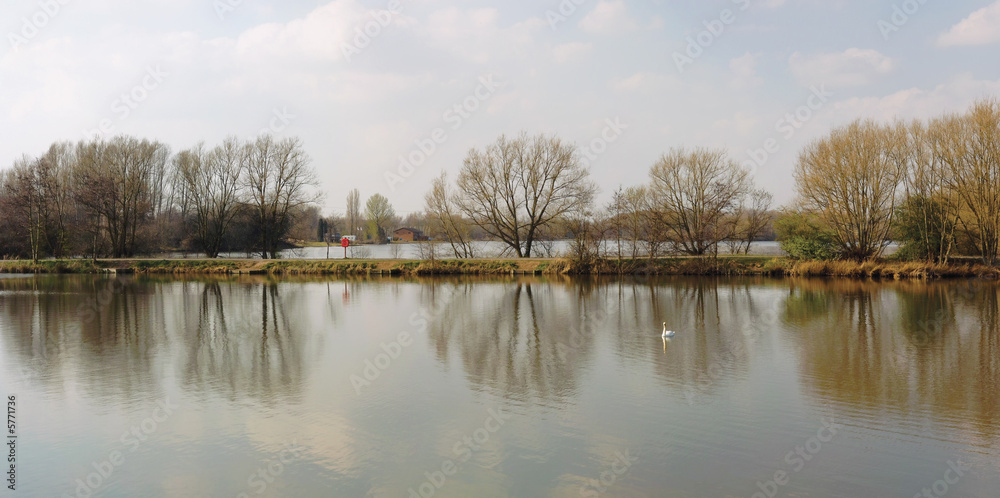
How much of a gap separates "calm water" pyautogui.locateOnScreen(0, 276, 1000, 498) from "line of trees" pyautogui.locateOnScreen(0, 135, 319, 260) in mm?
25493

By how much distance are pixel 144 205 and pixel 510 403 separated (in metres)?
42.2

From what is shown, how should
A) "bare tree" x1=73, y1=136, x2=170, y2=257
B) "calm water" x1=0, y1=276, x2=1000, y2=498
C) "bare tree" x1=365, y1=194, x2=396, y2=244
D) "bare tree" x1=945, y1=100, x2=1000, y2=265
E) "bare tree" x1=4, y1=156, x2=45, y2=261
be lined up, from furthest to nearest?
"bare tree" x1=365, y1=194, x2=396, y2=244
"bare tree" x1=73, y1=136, x2=170, y2=257
"bare tree" x1=4, y1=156, x2=45, y2=261
"bare tree" x1=945, y1=100, x2=1000, y2=265
"calm water" x1=0, y1=276, x2=1000, y2=498

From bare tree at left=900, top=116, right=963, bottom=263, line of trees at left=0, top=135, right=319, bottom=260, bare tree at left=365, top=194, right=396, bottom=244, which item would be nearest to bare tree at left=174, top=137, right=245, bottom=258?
line of trees at left=0, top=135, right=319, bottom=260

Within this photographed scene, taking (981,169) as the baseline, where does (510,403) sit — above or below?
below

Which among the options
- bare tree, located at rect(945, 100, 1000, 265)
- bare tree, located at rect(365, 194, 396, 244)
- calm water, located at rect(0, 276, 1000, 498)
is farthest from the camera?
bare tree, located at rect(365, 194, 396, 244)

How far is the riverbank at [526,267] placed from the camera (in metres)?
26.8

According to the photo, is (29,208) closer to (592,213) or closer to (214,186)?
(214,186)

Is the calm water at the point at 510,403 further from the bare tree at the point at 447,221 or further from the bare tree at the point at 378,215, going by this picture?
the bare tree at the point at 378,215

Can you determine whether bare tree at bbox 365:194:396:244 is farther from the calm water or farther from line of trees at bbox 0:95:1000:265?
the calm water

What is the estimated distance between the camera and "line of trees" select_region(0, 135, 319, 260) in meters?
40.2

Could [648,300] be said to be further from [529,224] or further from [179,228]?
[179,228]

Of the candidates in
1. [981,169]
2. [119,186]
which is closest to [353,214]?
[119,186]

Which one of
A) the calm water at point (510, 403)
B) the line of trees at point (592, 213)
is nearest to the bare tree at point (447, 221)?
the line of trees at point (592, 213)

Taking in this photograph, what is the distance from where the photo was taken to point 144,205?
1687 inches
